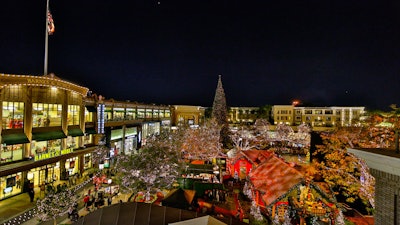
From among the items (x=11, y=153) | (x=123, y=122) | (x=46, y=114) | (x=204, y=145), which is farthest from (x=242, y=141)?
(x=11, y=153)

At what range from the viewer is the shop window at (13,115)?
770 inches

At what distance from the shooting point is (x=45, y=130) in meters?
23.5

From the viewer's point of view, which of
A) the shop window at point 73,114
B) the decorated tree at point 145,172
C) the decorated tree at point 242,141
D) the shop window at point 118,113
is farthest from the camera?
the decorated tree at point 242,141

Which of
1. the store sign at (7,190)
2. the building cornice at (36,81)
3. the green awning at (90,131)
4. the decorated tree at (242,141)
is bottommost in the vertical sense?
the store sign at (7,190)

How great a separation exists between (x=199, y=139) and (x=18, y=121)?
26803mm

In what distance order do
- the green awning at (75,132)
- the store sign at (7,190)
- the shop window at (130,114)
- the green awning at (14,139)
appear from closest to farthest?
the green awning at (14,139) → the store sign at (7,190) → the green awning at (75,132) → the shop window at (130,114)

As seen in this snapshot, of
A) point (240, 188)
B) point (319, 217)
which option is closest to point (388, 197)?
point (319, 217)

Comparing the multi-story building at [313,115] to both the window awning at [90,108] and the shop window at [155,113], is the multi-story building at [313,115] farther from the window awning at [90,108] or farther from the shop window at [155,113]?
the window awning at [90,108]

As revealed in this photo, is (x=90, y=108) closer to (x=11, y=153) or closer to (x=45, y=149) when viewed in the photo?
(x=45, y=149)

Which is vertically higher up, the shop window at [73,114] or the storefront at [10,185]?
the shop window at [73,114]

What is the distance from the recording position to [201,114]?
89.9 metres

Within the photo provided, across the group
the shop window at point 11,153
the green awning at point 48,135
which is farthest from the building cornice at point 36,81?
the shop window at point 11,153

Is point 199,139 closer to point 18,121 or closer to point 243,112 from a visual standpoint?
point 18,121

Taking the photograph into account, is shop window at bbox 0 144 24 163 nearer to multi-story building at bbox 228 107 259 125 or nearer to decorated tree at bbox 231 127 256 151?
decorated tree at bbox 231 127 256 151
